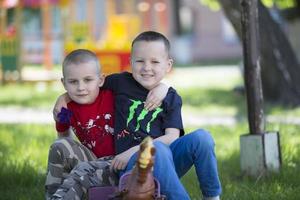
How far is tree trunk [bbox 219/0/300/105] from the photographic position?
898cm

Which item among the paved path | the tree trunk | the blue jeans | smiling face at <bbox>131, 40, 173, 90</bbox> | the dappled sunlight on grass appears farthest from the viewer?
the dappled sunlight on grass

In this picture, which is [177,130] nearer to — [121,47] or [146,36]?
[146,36]

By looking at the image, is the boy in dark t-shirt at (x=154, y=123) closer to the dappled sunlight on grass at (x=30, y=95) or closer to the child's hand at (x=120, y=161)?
the child's hand at (x=120, y=161)

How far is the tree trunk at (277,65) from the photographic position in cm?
898

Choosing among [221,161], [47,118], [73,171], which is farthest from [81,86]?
[47,118]

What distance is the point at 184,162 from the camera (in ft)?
11.1

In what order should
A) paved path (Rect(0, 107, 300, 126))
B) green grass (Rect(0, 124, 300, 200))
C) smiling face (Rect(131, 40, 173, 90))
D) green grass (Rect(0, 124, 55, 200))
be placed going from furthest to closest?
1. paved path (Rect(0, 107, 300, 126))
2. green grass (Rect(0, 124, 55, 200))
3. green grass (Rect(0, 124, 300, 200))
4. smiling face (Rect(131, 40, 173, 90))

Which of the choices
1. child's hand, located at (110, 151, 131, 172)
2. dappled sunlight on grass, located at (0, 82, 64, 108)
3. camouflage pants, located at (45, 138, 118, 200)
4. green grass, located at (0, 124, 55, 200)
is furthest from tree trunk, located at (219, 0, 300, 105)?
child's hand, located at (110, 151, 131, 172)

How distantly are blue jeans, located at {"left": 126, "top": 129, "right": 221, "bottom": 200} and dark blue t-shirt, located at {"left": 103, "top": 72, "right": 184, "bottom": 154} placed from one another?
0.14m

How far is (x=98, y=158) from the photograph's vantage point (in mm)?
3631

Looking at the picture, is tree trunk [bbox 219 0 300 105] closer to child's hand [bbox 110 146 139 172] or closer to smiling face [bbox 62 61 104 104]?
smiling face [bbox 62 61 104 104]

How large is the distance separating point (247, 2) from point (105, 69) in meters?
9.58

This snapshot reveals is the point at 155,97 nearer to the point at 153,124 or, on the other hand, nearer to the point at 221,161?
the point at 153,124

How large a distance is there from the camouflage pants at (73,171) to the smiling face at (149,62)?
→ 18.1 inches
